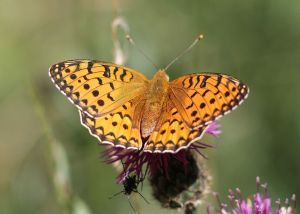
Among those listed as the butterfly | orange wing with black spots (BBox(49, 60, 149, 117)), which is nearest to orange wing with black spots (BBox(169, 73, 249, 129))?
the butterfly

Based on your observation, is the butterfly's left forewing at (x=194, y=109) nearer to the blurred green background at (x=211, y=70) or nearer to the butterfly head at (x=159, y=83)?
the butterfly head at (x=159, y=83)

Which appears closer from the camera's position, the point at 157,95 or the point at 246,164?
the point at 157,95

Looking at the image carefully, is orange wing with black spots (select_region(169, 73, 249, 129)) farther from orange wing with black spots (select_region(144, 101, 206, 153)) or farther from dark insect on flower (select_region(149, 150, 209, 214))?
dark insect on flower (select_region(149, 150, 209, 214))

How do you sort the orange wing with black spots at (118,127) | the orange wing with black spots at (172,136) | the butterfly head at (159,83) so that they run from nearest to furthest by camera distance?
the orange wing with black spots at (172,136)
the orange wing with black spots at (118,127)
the butterfly head at (159,83)

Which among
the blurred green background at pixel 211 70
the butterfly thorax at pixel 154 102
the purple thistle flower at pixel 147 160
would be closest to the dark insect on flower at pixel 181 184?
the purple thistle flower at pixel 147 160

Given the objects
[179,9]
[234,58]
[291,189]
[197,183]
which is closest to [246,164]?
[291,189]

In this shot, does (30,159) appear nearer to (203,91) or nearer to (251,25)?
(251,25)

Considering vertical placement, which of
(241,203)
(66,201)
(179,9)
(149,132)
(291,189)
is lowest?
(291,189)

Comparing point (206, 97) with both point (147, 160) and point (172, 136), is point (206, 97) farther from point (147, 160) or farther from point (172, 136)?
point (147, 160)
